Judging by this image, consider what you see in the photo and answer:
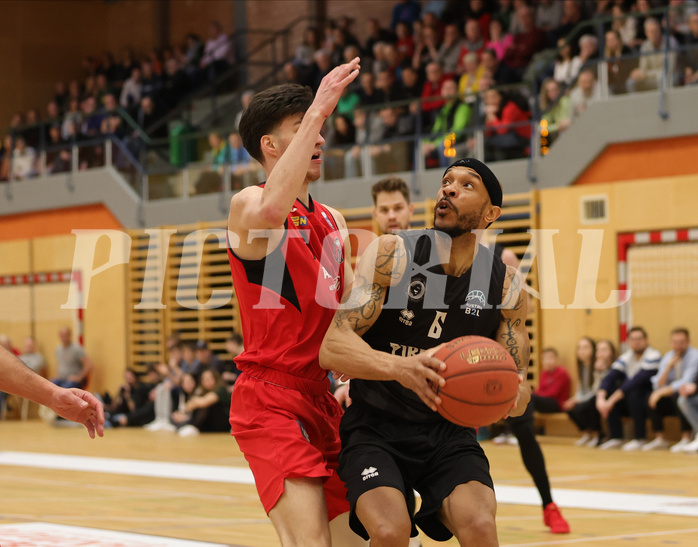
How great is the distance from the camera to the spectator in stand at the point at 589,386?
11.8 m

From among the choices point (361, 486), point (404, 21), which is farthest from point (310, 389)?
point (404, 21)

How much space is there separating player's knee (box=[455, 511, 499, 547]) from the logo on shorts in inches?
12.6

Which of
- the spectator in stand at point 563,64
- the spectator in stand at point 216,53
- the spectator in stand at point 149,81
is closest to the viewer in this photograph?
the spectator in stand at point 563,64

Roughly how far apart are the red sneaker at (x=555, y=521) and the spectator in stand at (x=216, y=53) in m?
14.9

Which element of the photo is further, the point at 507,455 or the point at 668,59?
the point at 668,59

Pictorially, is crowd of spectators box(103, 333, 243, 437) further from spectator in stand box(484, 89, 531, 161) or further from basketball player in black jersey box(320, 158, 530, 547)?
basketball player in black jersey box(320, 158, 530, 547)

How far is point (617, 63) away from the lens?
475 inches

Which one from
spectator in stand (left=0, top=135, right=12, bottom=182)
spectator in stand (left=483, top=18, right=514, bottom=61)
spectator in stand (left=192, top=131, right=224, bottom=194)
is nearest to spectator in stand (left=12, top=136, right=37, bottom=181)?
spectator in stand (left=0, top=135, right=12, bottom=182)

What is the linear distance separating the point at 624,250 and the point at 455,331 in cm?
895

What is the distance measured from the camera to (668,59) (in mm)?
11602

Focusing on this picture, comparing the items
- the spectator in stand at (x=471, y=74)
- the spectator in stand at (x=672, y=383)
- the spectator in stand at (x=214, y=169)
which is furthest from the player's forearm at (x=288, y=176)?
the spectator in stand at (x=214, y=169)

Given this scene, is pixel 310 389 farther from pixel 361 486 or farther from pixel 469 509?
pixel 469 509

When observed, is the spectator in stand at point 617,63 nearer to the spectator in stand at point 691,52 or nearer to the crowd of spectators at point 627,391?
the spectator in stand at point 691,52

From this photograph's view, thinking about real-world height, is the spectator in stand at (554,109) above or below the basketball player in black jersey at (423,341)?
above
